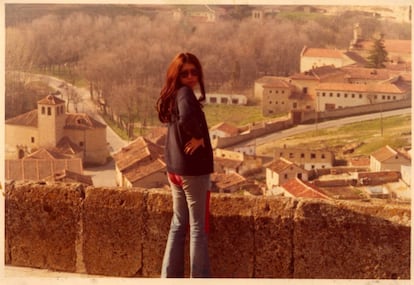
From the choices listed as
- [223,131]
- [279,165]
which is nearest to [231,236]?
[279,165]

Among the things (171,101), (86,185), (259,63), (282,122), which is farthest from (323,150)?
(86,185)

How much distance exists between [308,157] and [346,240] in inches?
37.3

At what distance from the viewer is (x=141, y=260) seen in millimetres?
5543

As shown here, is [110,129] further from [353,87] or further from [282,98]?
[353,87]

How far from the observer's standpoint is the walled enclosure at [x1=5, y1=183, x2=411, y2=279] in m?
5.35

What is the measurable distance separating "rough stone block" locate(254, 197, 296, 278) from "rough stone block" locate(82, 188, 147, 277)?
913mm

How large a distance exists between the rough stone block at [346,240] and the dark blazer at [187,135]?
901 mm

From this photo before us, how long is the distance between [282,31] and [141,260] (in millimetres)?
2276

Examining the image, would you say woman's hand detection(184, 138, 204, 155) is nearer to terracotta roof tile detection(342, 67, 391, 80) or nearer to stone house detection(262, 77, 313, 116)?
stone house detection(262, 77, 313, 116)

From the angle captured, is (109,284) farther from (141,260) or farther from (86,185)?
(86,185)

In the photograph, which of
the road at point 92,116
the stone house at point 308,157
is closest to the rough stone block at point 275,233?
the stone house at point 308,157

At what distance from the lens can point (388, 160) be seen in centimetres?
592

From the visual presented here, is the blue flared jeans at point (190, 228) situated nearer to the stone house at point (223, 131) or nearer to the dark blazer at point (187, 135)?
the dark blazer at point (187, 135)

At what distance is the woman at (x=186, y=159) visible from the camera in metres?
4.96
